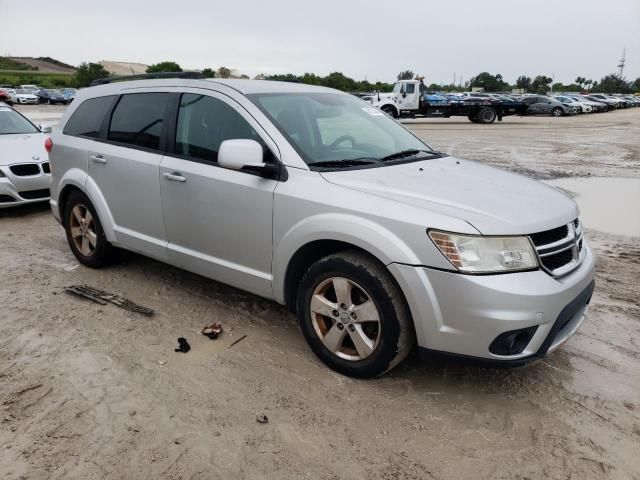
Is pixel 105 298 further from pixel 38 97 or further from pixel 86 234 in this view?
pixel 38 97

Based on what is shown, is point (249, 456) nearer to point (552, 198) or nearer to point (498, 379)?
point (498, 379)

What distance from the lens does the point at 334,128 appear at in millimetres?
3871

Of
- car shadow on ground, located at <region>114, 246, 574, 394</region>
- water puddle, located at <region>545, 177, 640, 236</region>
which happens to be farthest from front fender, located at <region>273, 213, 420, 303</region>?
water puddle, located at <region>545, 177, 640, 236</region>

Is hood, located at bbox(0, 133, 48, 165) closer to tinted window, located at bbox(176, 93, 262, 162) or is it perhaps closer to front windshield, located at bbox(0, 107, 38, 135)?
front windshield, located at bbox(0, 107, 38, 135)

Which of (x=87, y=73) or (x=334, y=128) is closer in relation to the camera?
(x=334, y=128)

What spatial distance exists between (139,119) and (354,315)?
2578 mm

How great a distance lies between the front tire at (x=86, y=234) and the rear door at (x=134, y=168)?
334 mm

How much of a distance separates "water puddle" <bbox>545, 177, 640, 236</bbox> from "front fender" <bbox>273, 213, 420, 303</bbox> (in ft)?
15.7

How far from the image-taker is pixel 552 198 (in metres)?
3.31

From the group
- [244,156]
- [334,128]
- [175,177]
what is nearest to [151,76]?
[175,177]

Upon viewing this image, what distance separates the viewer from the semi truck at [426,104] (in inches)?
1145

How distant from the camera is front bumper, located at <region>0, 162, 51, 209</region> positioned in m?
6.95

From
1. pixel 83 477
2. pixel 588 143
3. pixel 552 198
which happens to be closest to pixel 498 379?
pixel 552 198

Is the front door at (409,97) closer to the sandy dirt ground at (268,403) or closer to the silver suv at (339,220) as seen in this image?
the silver suv at (339,220)
